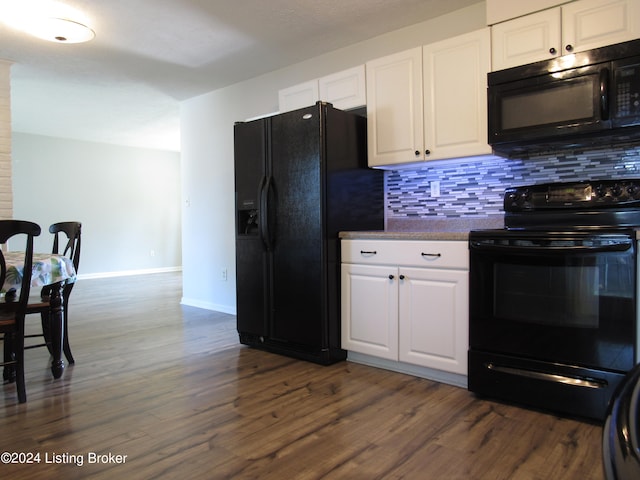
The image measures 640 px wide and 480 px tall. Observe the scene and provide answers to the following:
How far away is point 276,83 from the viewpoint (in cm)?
409

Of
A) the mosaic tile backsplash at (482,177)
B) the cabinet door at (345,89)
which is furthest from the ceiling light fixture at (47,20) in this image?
the mosaic tile backsplash at (482,177)

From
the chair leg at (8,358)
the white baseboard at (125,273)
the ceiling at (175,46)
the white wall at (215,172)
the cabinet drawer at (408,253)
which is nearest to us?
the cabinet drawer at (408,253)

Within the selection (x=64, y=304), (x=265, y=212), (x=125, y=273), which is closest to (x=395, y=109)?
(x=265, y=212)

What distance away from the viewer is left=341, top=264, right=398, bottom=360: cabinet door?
2.64m

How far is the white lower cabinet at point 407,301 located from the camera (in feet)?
7.80

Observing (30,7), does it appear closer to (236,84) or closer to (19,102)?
(236,84)

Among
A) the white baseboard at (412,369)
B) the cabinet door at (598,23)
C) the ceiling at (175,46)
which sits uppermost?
the ceiling at (175,46)

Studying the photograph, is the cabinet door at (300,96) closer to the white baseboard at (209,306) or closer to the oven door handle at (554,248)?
the oven door handle at (554,248)

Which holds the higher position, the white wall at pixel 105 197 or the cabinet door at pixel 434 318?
the white wall at pixel 105 197

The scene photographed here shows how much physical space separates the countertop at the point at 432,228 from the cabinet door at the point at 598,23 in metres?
1.03

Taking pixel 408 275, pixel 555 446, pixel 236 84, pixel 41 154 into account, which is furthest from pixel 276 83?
pixel 41 154

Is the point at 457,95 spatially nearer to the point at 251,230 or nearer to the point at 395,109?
the point at 395,109

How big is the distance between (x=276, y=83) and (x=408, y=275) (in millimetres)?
2423

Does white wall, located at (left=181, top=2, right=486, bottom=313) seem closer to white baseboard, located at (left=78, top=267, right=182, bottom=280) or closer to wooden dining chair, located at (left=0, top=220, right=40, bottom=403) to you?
wooden dining chair, located at (left=0, top=220, right=40, bottom=403)
